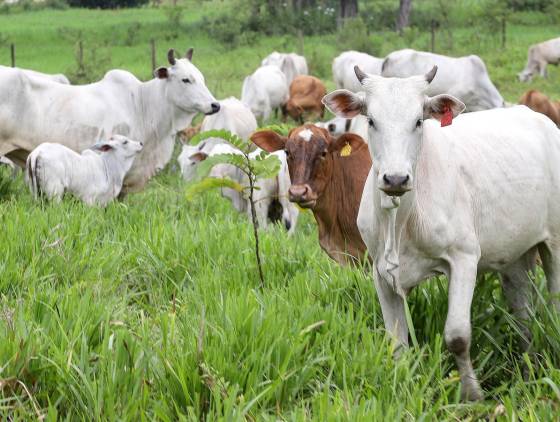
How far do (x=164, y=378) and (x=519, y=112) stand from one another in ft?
7.88

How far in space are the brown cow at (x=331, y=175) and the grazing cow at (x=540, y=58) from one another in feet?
57.1

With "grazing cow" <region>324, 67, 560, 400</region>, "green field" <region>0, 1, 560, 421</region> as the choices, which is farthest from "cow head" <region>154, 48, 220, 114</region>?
"grazing cow" <region>324, 67, 560, 400</region>

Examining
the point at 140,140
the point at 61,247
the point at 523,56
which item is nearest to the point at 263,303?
the point at 61,247

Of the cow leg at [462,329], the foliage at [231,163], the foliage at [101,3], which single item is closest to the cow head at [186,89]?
the foliage at [231,163]

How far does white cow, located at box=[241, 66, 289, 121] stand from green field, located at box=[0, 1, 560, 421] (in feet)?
32.4

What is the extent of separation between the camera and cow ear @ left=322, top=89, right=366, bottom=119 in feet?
13.9

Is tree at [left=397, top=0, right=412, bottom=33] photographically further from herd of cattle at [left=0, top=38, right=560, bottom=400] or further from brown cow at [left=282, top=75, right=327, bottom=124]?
herd of cattle at [left=0, top=38, right=560, bottom=400]

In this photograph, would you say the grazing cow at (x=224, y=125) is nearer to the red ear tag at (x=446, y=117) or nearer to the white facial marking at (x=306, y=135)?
the white facial marking at (x=306, y=135)

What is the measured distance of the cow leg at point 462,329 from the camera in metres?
3.94

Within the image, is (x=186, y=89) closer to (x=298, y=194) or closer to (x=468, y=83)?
(x=298, y=194)

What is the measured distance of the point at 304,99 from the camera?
17047 mm

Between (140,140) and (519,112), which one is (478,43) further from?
(519,112)

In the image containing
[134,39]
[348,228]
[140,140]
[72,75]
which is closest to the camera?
[348,228]

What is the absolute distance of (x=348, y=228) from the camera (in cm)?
591
